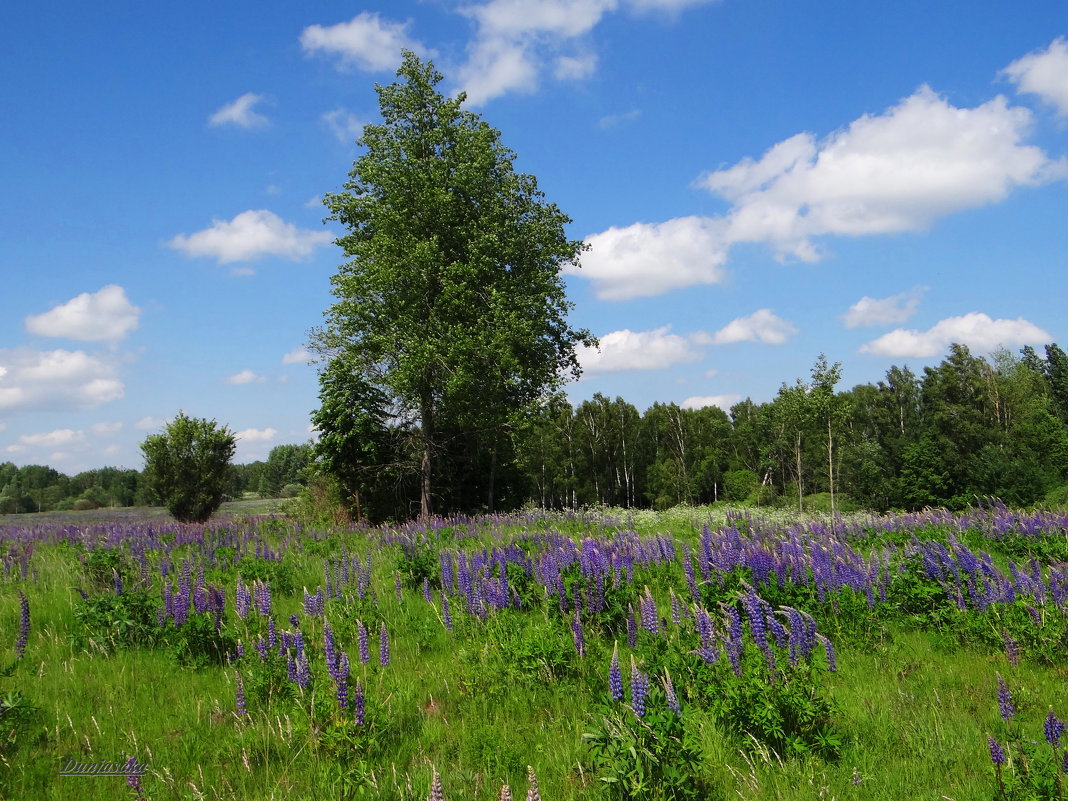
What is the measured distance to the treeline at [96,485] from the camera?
76.2 metres

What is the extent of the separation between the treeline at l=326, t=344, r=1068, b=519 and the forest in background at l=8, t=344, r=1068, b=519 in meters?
0.12

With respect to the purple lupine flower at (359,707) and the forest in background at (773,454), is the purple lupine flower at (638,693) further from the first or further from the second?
the forest in background at (773,454)

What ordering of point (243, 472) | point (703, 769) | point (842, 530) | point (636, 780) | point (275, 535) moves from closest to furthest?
point (636, 780) < point (703, 769) < point (842, 530) < point (275, 535) < point (243, 472)

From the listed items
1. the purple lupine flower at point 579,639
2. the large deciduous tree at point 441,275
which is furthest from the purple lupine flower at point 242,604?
the large deciduous tree at point 441,275

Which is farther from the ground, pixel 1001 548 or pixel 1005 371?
pixel 1005 371

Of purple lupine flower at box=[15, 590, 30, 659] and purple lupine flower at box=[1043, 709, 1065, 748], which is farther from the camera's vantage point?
purple lupine flower at box=[15, 590, 30, 659]

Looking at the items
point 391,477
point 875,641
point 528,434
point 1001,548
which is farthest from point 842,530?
point 391,477

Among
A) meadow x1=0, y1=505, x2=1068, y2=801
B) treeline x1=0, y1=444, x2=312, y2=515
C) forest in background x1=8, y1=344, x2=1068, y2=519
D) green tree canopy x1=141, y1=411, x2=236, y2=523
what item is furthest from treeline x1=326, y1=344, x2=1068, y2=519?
treeline x1=0, y1=444, x2=312, y2=515

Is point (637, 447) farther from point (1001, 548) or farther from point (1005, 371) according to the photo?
point (1001, 548)

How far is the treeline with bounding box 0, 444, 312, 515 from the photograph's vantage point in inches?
3000

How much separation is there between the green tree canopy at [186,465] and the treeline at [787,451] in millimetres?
5015

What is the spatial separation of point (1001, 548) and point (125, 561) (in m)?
12.8

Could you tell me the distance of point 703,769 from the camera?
353cm

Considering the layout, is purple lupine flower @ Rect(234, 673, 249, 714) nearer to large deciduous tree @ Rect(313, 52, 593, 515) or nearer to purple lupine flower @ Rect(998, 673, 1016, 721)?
purple lupine flower @ Rect(998, 673, 1016, 721)
